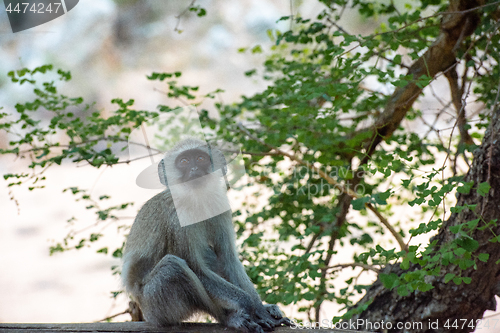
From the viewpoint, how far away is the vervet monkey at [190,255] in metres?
3.02

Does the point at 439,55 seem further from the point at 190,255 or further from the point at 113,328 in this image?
the point at 113,328

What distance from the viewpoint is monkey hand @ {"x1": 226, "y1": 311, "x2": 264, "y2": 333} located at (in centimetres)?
290

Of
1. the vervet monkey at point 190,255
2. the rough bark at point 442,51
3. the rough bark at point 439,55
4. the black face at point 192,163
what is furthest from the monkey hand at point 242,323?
the rough bark at point 442,51

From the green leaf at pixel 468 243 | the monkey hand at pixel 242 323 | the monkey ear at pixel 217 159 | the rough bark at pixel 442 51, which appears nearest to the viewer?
the green leaf at pixel 468 243

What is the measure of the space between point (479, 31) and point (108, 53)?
8.76 meters

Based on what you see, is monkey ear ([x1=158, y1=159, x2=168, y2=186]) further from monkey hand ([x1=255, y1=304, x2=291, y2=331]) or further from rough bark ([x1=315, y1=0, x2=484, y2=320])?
rough bark ([x1=315, y1=0, x2=484, y2=320])

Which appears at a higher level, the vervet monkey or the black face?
the black face

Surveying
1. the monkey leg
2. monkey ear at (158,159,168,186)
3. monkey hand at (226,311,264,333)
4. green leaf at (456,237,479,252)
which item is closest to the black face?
monkey ear at (158,159,168,186)

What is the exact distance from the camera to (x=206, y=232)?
3.46m

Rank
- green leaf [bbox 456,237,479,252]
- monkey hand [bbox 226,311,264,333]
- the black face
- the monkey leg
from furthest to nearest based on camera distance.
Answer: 1. the black face
2. the monkey leg
3. monkey hand [bbox 226,311,264,333]
4. green leaf [bbox 456,237,479,252]

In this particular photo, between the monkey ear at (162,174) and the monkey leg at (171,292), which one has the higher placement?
the monkey ear at (162,174)

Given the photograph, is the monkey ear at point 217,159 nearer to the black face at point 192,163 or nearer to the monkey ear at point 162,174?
the black face at point 192,163

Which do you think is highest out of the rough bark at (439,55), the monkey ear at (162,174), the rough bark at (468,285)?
the rough bark at (439,55)

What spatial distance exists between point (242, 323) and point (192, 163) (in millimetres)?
1157
